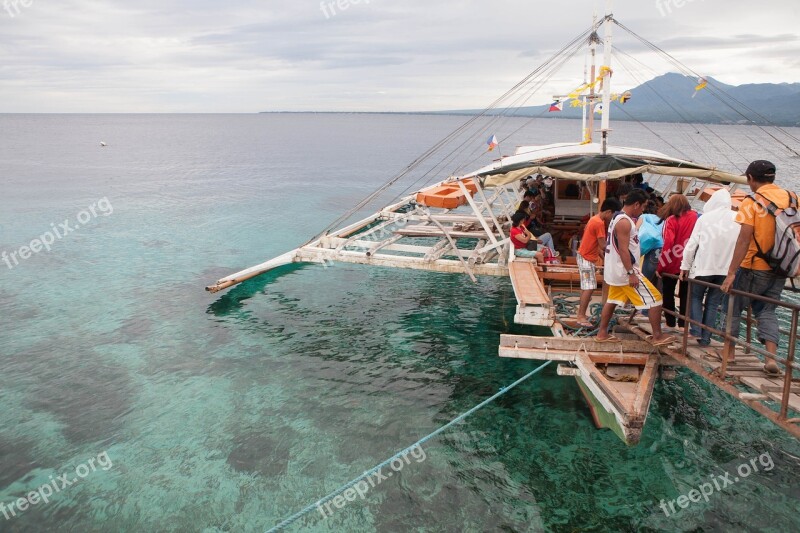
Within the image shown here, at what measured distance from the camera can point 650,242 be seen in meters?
7.44

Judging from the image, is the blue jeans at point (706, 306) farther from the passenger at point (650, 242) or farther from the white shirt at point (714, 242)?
the passenger at point (650, 242)

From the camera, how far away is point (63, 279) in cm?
1819

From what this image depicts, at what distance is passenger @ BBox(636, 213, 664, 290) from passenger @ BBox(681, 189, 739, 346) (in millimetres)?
439

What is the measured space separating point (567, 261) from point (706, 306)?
16.8 feet

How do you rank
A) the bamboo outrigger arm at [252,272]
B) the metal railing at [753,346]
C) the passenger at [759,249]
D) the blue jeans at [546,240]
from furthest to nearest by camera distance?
the bamboo outrigger arm at [252,272] < the blue jeans at [546,240] < the passenger at [759,249] < the metal railing at [753,346]

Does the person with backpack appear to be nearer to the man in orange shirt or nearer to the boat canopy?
the man in orange shirt

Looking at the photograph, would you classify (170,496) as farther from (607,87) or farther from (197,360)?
(607,87)

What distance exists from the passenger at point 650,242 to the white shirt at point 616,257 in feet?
1.49

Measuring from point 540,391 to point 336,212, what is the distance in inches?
987

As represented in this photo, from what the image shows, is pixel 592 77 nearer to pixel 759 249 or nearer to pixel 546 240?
pixel 546 240

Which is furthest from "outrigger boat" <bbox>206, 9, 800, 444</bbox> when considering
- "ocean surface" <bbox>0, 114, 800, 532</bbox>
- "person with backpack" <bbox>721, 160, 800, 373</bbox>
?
"person with backpack" <bbox>721, 160, 800, 373</bbox>

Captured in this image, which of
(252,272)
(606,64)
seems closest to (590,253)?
(606,64)

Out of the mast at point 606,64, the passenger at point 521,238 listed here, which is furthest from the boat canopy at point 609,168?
the mast at point 606,64

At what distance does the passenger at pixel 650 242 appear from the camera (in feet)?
24.4
